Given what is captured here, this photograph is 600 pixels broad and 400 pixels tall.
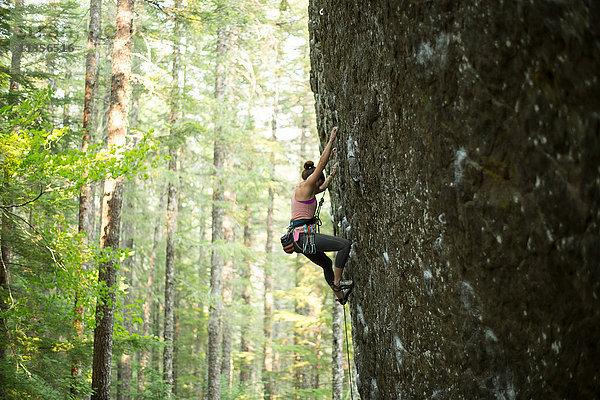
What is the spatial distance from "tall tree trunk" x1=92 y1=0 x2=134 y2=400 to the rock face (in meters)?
6.01

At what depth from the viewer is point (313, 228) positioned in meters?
6.29

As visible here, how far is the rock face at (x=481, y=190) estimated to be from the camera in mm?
2706

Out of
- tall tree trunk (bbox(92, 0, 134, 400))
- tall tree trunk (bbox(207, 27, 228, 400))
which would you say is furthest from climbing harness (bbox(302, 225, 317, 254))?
tall tree trunk (bbox(207, 27, 228, 400))

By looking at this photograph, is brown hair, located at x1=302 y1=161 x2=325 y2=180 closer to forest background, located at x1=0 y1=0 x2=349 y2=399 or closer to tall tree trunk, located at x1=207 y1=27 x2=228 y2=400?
forest background, located at x1=0 y1=0 x2=349 y2=399

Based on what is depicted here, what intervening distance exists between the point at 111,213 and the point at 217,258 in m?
6.86

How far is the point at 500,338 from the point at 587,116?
167 centimetres

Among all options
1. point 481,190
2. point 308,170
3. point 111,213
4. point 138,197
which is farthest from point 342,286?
point 138,197

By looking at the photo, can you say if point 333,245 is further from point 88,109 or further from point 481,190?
point 88,109

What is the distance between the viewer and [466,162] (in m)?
3.43

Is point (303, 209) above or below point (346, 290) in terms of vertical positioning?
above

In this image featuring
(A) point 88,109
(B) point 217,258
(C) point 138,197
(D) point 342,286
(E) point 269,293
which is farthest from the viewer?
(C) point 138,197

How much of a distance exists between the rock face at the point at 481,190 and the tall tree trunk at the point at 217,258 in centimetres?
1122

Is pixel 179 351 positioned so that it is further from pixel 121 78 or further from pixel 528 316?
pixel 528 316

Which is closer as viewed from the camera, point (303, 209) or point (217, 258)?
point (303, 209)
